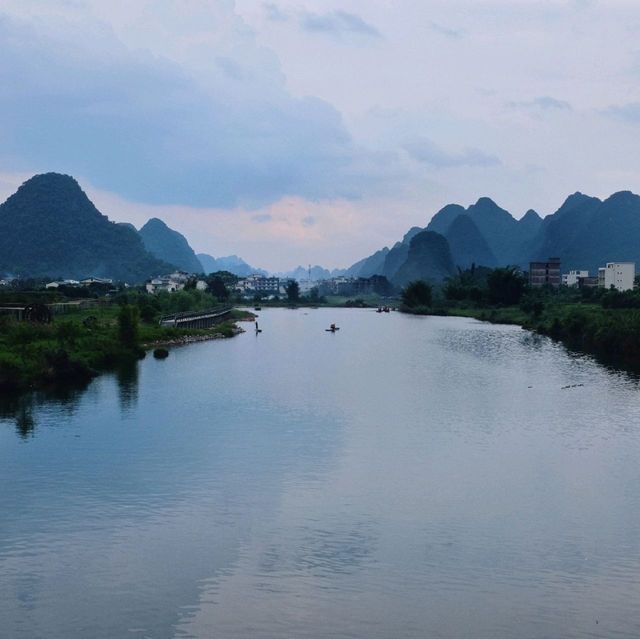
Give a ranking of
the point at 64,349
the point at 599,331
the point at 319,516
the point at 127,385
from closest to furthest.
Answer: the point at 319,516, the point at 127,385, the point at 64,349, the point at 599,331

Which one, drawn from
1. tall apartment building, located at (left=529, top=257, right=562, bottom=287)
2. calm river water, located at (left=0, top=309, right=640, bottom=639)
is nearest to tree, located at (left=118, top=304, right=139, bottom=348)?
calm river water, located at (left=0, top=309, right=640, bottom=639)

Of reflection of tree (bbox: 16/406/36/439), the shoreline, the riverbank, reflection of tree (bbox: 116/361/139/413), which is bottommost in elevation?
reflection of tree (bbox: 16/406/36/439)

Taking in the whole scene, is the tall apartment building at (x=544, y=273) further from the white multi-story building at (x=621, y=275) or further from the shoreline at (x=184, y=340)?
the shoreline at (x=184, y=340)

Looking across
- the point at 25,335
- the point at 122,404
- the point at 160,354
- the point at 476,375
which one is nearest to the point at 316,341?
the point at 160,354

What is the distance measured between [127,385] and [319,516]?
26.0m

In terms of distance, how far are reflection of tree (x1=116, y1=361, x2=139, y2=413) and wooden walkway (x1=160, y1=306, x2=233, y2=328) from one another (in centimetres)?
2629

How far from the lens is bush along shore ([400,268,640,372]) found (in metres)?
61.3

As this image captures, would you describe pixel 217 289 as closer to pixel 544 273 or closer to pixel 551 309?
pixel 544 273

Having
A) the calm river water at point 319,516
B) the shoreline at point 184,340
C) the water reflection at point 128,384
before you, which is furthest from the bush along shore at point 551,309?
the shoreline at point 184,340

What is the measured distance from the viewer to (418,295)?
15425 centimetres

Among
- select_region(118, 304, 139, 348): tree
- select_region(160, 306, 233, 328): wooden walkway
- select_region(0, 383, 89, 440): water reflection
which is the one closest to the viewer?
select_region(0, 383, 89, 440): water reflection

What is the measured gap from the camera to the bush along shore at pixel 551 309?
6133 centimetres

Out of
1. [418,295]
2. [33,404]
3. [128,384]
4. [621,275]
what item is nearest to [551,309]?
[621,275]

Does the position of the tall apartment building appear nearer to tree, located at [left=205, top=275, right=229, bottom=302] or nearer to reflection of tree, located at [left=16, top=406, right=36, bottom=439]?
tree, located at [left=205, top=275, right=229, bottom=302]
